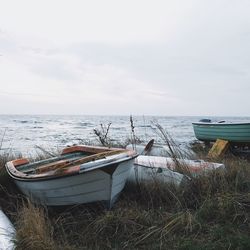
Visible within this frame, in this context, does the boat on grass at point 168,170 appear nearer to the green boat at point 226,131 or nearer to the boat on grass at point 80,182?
the boat on grass at point 80,182

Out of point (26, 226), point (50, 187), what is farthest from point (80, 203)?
point (26, 226)

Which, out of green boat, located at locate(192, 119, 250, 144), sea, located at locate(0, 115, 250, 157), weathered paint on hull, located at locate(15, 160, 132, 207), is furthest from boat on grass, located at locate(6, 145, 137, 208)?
green boat, located at locate(192, 119, 250, 144)

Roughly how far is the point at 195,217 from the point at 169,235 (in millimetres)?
458

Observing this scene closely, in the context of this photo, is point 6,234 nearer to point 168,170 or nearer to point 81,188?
point 81,188

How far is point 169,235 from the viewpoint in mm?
3541

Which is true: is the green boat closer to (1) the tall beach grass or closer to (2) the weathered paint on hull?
(1) the tall beach grass

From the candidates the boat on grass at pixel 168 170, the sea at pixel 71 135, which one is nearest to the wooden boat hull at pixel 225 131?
the sea at pixel 71 135

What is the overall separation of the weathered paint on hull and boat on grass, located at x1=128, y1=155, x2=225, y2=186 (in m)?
0.73

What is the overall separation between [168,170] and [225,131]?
6593 mm

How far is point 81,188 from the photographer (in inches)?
171

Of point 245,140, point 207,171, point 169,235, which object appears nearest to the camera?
point 169,235

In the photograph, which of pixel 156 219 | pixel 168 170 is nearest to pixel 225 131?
pixel 168 170

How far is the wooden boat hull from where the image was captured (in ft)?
35.0

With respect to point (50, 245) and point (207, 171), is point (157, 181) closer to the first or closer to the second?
point (207, 171)
